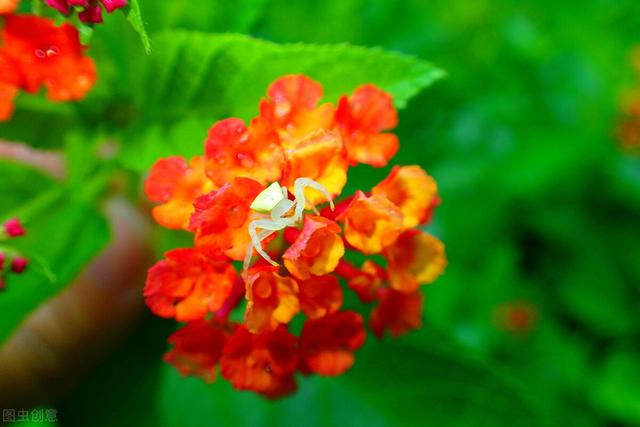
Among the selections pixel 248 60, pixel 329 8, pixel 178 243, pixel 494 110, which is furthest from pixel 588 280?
pixel 248 60

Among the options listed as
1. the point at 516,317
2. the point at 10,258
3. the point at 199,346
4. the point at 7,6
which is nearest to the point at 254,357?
the point at 199,346

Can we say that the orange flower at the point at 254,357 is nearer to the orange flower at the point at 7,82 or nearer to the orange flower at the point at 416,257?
the orange flower at the point at 416,257

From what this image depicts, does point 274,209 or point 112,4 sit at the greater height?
point 112,4

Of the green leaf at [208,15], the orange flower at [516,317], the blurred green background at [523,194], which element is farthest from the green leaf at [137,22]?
the orange flower at [516,317]

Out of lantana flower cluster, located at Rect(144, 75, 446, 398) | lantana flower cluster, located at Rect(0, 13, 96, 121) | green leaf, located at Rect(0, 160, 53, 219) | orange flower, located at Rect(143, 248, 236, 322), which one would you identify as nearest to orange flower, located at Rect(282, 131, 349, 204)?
lantana flower cluster, located at Rect(144, 75, 446, 398)

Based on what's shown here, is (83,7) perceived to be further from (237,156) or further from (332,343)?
(332,343)
